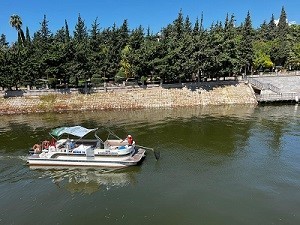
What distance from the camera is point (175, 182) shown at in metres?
24.7

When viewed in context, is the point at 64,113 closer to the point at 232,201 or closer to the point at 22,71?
the point at 22,71

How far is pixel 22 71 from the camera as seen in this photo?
59656 mm

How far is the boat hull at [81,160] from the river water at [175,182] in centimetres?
79

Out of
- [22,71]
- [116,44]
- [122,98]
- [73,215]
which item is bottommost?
[73,215]

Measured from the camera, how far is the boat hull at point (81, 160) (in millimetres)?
28266

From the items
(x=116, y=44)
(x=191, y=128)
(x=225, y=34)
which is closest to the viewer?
(x=191, y=128)

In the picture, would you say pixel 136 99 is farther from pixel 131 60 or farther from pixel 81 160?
pixel 81 160

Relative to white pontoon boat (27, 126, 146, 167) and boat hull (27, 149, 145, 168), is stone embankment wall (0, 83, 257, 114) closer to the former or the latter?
white pontoon boat (27, 126, 146, 167)

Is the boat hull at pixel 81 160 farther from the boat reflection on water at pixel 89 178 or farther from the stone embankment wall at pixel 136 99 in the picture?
the stone embankment wall at pixel 136 99

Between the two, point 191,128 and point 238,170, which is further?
point 191,128

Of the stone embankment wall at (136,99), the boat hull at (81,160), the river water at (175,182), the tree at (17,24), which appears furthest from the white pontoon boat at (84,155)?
the tree at (17,24)

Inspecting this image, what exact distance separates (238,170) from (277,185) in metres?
3.86

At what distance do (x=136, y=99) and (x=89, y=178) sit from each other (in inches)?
1364

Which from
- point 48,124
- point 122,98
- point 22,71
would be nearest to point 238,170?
point 48,124
